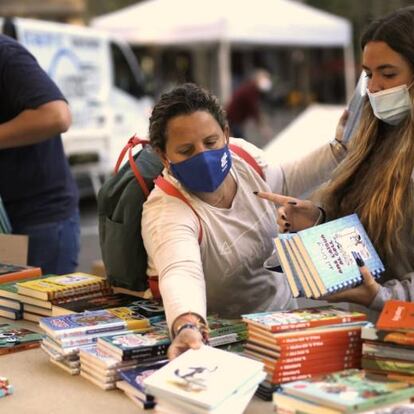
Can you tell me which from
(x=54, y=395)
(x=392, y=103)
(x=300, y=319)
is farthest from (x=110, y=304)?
(x=392, y=103)

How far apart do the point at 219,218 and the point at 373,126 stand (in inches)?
20.5

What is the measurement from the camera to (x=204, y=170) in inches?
86.0

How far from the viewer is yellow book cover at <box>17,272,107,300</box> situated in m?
2.59

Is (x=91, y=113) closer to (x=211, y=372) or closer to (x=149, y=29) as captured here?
(x=149, y=29)

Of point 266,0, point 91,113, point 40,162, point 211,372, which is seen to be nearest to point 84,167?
point 91,113

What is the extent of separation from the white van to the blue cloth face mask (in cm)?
664

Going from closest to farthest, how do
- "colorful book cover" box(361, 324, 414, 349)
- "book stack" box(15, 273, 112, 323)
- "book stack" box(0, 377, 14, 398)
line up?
1. "colorful book cover" box(361, 324, 414, 349)
2. "book stack" box(0, 377, 14, 398)
3. "book stack" box(15, 273, 112, 323)

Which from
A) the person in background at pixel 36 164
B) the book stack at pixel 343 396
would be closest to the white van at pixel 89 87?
the person in background at pixel 36 164

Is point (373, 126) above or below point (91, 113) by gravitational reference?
above

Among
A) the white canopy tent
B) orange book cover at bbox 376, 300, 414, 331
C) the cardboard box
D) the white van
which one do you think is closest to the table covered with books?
orange book cover at bbox 376, 300, 414, 331

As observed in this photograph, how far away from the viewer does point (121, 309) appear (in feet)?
7.79

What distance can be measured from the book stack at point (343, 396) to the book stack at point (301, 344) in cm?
11

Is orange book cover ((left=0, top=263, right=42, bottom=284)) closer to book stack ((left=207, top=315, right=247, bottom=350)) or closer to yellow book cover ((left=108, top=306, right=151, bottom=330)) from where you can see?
yellow book cover ((left=108, top=306, right=151, bottom=330))

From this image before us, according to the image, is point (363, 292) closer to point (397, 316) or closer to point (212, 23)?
point (397, 316)
